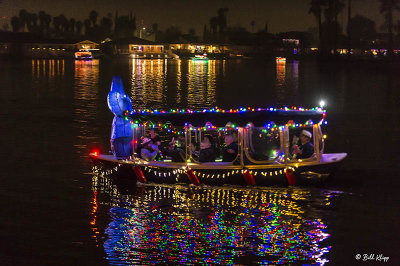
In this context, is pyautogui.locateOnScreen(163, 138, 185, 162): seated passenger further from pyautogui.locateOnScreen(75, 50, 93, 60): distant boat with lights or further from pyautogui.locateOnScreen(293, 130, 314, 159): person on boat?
pyautogui.locateOnScreen(75, 50, 93, 60): distant boat with lights

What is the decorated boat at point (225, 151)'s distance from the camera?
17953 millimetres

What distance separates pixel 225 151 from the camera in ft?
60.2

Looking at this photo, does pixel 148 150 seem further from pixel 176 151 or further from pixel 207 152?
pixel 207 152

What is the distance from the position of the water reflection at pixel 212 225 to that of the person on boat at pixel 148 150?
843 mm

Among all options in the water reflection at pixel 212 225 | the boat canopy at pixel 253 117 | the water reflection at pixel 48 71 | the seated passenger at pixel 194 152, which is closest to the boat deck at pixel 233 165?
the seated passenger at pixel 194 152

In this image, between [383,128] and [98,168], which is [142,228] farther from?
[383,128]

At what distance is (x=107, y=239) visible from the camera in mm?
14539

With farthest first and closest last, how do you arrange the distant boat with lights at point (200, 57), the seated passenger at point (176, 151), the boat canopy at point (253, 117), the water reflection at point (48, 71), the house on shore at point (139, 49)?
the house on shore at point (139, 49), the distant boat with lights at point (200, 57), the water reflection at point (48, 71), the seated passenger at point (176, 151), the boat canopy at point (253, 117)

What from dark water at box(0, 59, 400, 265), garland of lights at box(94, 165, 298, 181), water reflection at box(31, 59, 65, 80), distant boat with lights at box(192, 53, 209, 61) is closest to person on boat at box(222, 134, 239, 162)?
garland of lights at box(94, 165, 298, 181)

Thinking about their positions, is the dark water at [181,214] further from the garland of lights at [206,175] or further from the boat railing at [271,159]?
the boat railing at [271,159]

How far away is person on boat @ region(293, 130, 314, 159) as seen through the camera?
59.4 feet

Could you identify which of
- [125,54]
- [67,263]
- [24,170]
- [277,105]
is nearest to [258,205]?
[67,263]

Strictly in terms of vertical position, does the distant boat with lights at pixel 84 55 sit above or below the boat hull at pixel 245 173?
above

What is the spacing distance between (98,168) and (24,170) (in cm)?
239
